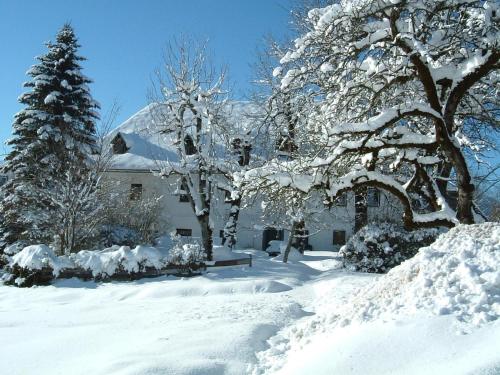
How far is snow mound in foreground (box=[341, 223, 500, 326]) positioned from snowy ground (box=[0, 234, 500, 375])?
0.74ft

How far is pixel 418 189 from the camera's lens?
468 inches

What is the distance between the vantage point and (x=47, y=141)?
912 inches

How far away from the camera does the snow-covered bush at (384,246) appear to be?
14906 millimetres

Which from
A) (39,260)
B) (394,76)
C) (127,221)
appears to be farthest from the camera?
(127,221)

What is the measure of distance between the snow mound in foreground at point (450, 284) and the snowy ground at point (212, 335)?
225mm

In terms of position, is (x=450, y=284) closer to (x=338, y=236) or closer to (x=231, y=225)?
(x=231, y=225)

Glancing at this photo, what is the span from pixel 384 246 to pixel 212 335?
9.92m

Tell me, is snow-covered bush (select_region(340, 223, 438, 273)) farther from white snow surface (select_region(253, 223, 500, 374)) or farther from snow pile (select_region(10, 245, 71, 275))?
white snow surface (select_region(253, 223, 500, 374))

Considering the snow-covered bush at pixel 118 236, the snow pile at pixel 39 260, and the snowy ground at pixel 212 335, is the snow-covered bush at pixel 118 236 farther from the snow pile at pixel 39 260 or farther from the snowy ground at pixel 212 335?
the snowy ground at pixel 212 335

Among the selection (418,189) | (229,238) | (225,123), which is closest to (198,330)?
(418,189)

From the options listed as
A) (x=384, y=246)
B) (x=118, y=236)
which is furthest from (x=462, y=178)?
(x=118, y=236)

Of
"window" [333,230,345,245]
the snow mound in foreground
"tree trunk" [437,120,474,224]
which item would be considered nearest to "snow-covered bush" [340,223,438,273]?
"tree trunk" [437,120,474,224]

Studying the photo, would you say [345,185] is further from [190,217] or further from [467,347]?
[190,217]

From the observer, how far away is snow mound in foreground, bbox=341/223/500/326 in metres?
4.43
